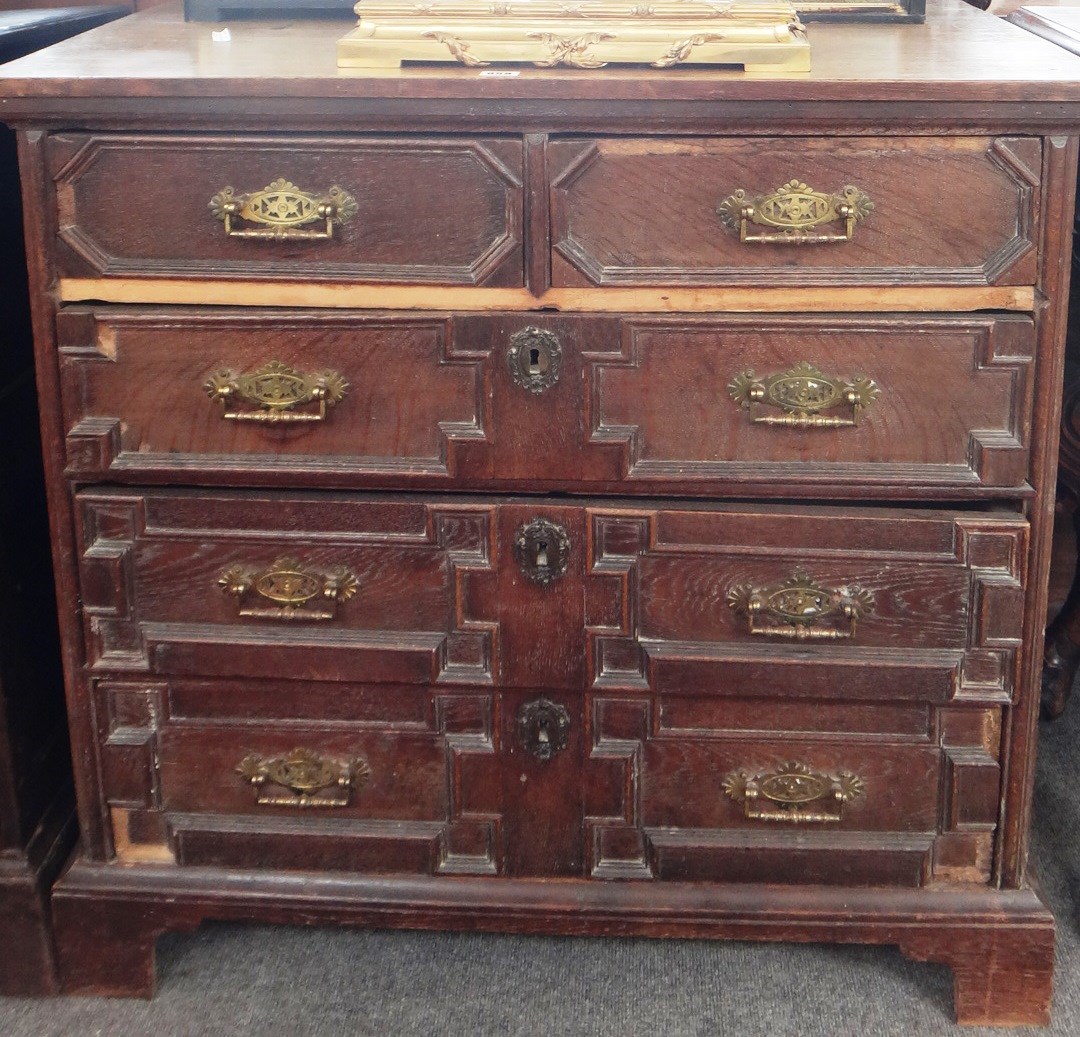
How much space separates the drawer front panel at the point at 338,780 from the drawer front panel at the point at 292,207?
17.9 inches

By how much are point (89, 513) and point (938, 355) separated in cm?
87

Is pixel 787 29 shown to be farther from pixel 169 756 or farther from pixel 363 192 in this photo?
pixel 169 756

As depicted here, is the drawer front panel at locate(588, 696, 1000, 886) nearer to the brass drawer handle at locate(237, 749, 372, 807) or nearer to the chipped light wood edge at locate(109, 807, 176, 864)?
the brass drawer handle at locate(237, 749, 372, 807)

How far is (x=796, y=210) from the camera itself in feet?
4.40

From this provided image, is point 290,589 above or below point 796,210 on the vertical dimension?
below

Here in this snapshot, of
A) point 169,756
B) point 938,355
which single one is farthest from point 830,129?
point 169,756

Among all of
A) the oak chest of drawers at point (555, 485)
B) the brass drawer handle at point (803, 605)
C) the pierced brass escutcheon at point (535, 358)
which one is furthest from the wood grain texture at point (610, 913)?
the pierced brass escutcheon at point (535, 358)

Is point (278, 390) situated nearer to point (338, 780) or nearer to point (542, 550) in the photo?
point (542, 550)

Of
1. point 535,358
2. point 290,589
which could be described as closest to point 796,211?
point 535,358

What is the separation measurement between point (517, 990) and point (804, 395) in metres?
0.76

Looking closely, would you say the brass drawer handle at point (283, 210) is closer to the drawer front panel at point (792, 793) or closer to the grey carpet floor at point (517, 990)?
the drawer front panel at point (792, 793)

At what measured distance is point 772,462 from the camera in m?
1.42

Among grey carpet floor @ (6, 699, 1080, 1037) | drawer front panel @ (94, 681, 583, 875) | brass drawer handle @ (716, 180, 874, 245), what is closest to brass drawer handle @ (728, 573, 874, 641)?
drawer front panel @ (94, 681, 583, 875)

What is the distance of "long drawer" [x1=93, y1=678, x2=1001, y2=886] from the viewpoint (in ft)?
4.98
